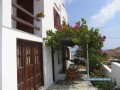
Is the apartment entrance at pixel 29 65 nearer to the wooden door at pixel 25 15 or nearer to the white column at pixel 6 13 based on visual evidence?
the wooden door at pixel 25 15

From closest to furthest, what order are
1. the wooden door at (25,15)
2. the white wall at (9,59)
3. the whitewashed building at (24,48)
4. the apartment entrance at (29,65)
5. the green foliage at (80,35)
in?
1. the white wall at (9,59)
2. the whitewashed building at (24,48)
3. the apartment entrance at (29,65)
4. the wooden door at (25,15)
5. the green foliage at (80,35)

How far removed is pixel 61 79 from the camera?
60.5 feet

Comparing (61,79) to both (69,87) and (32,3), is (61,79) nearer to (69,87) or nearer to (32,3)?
(69,87)

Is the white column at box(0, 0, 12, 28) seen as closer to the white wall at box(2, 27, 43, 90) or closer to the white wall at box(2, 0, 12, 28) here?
the white wall at box(2, 0, 12, 28)

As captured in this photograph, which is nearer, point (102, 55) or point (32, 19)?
point (32, 19)

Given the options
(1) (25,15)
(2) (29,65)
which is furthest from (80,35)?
(2) (29,65)

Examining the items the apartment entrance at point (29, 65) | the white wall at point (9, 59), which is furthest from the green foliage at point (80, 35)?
the white wall at point (9, 59)

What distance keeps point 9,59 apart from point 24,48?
2.28 m

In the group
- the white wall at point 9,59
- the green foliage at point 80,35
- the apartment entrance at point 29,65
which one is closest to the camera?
the white wall at point 9,59

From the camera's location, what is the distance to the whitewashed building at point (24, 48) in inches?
322

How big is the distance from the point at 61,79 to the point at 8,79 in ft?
34.0

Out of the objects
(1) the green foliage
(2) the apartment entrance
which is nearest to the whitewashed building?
(2) the apartment entrance

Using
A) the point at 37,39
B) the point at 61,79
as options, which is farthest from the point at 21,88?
the point at 61,79

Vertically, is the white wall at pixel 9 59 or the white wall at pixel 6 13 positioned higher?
the white wall at pixel 6 13
